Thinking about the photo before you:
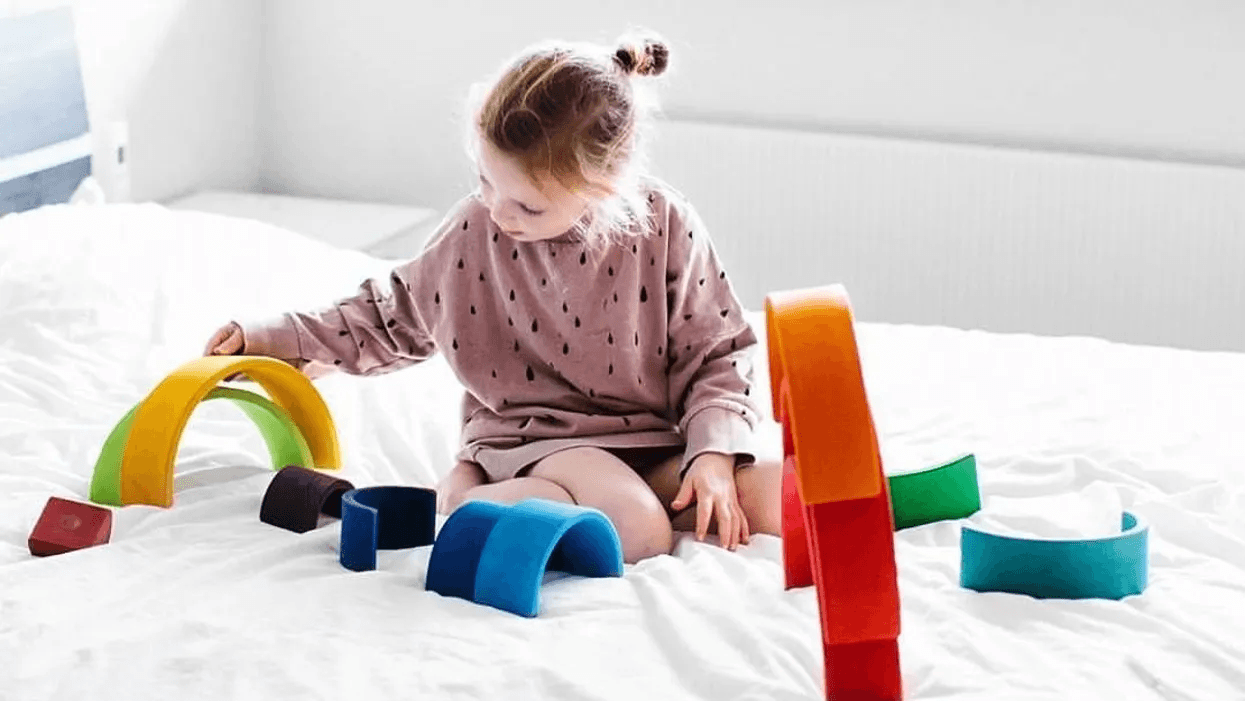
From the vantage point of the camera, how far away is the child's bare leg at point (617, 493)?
167 centimetres

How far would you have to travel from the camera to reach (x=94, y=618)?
1.42m

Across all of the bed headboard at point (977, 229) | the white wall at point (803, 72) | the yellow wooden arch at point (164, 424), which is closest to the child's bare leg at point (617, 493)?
the yellow wooden arch at point (164, 424)

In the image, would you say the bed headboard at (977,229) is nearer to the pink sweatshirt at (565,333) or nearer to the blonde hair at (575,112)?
the pink sweatshirt at (565,333)

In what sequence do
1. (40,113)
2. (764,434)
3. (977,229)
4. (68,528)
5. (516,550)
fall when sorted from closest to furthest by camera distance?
(516,550)
(68,528)
(764,434)
(40,113)
(977,229)

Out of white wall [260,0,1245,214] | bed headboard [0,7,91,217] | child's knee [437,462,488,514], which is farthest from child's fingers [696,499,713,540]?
bed headboard [0,7,91,217]

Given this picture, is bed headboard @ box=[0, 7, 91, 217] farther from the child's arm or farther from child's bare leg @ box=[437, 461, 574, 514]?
child's bare leg @ box=[437, 461, 574, 514]

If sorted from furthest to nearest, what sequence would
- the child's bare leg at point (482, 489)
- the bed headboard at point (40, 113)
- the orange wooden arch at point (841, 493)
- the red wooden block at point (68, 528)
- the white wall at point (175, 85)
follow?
the white wall at point (175, 85) → the bed headboard at point (40, 113) → the child's bare leg at point (482, 489) → the red wooden block at point (68, 528) → the orange wooden arch at point (841, 493)

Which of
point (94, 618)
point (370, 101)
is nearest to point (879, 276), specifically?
point (370, 101)

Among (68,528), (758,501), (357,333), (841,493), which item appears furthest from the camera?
(357,333)

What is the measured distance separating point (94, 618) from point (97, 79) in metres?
1.88

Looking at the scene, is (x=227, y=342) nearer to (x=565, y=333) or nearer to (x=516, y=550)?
(x=565, y=333)

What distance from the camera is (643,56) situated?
5.53ft

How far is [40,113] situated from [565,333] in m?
1.40

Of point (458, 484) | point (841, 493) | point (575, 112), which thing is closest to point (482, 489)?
point (458, 484)
